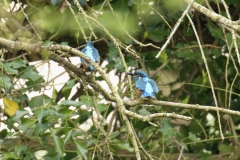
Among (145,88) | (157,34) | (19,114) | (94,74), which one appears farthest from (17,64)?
(157,34)

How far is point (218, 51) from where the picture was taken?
8.54ft

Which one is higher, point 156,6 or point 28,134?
point 156,6

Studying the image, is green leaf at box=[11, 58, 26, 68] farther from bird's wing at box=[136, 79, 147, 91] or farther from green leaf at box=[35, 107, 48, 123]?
bird's wing at box=[136, 79, 147, 91]

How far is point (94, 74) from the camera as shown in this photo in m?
1.87

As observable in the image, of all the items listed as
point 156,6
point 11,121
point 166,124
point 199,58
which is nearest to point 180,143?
point 166,124

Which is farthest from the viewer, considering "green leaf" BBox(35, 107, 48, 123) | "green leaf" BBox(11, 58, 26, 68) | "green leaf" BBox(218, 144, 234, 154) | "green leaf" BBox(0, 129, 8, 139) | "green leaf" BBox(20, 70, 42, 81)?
"green leaf" BBox(218, 144, 234, 154)

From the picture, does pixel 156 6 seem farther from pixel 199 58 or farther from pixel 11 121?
pixel 11 121

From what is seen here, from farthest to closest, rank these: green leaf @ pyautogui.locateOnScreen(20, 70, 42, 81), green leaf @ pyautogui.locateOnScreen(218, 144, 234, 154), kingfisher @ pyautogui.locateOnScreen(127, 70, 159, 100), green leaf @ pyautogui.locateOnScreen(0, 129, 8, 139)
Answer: green leaf @ pyautogui.locateOnScreen(218, 144, 234, 154), green leaf @ pyautogui.locateOnScreen(0, 129, 8, 139), green leaf @ pyautogui.locateOnScreen(20, 70, 42, 81), kingfisher @ pyautogui.locateOnScreen(127, 70, 159, 100)

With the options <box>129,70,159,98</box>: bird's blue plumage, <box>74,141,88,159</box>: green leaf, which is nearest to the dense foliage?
<box>74,141,88,159</box>: green leaf

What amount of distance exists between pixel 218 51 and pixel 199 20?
177 millimetres

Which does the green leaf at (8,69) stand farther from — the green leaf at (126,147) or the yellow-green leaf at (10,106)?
the green leaf at (126,147)

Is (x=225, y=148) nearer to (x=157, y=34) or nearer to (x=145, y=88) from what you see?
(x=157, y=34)

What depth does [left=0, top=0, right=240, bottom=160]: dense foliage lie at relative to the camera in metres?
1.96

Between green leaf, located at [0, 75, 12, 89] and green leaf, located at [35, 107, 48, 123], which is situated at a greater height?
green leaf, located at [0, 75, 12, 89]
